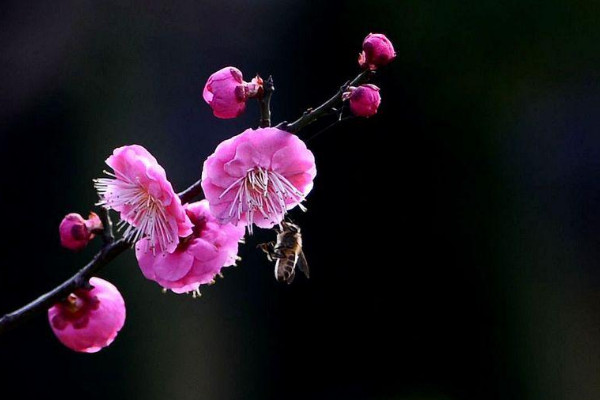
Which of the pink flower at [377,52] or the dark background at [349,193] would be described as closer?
the pink flower at [377,52]

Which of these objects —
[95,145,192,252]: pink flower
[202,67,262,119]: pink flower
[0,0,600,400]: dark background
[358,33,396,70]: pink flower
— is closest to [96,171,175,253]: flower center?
[95,145,192,252]: pink flower

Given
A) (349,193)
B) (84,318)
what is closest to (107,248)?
(84,318)

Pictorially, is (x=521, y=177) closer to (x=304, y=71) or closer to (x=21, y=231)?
(x=304, y=71)

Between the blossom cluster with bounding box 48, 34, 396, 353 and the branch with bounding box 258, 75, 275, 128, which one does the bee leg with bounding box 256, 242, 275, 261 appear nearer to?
the blossom cluster with bounding box 48, 34, 396, 353

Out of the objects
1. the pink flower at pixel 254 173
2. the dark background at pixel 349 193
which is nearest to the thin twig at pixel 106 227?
the pink flower at pixel 254 173

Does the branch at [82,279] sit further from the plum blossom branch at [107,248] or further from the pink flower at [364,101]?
the pink flower at [364,101]

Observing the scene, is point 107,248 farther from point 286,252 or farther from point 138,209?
point 286,252
